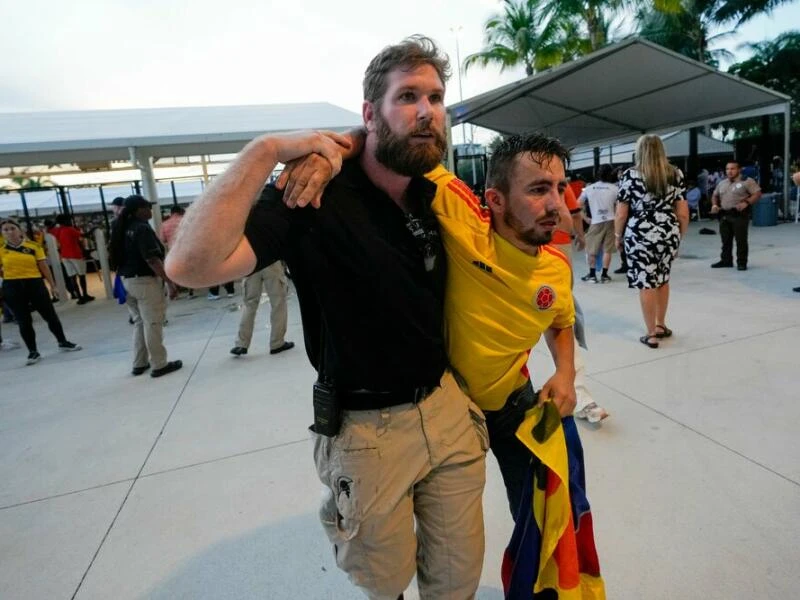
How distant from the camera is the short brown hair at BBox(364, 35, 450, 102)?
1228 millimetres

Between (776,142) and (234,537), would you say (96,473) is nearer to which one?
(234,537)

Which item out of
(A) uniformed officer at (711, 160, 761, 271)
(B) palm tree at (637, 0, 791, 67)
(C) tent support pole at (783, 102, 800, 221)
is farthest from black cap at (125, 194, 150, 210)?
(B) palm tree at (637, 0, 791, 67)

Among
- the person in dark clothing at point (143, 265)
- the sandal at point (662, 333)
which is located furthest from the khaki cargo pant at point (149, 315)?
the sandal at point (662, 333)

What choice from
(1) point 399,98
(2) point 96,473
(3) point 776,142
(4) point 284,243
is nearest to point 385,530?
(4) point 284,243

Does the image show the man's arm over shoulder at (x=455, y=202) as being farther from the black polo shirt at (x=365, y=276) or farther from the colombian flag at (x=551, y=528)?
the colombian flag at (x=551, y=528)

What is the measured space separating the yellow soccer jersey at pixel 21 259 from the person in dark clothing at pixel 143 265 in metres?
2.01

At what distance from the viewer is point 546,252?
1.47 m

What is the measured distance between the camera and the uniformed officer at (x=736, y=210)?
6.82 m

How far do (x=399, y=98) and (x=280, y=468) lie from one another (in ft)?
7.55

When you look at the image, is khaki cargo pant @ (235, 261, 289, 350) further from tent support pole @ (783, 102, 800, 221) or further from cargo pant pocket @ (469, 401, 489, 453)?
tent support pole @ (783, 102, 800, 221)

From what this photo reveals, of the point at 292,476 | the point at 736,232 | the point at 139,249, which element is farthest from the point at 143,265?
the point at 736,232

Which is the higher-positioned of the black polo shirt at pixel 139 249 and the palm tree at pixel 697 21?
the palm tree at pixel 697 21

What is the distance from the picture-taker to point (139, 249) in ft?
14.4

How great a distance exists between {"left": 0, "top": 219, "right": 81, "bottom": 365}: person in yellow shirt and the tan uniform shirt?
9540 millimetres
